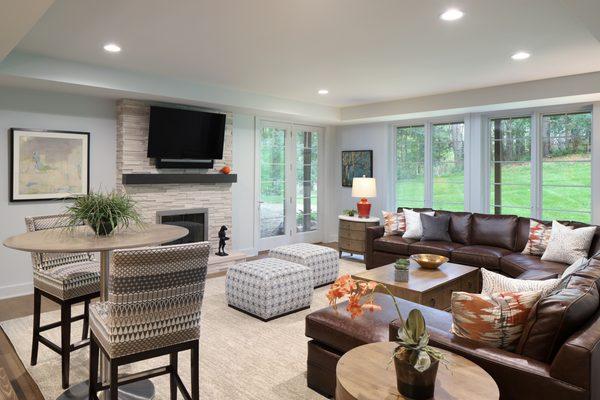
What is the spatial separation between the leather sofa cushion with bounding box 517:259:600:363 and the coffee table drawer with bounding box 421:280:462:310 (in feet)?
5.45

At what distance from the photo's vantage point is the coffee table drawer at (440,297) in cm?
360

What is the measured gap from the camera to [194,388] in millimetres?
2234

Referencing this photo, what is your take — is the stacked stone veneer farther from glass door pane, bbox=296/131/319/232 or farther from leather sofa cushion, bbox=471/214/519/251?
leather sofa cushion, bbox=471/214/519/251

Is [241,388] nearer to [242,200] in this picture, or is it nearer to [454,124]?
[242,200]

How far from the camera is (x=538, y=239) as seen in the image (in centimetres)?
472

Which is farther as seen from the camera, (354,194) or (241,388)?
(354,194)

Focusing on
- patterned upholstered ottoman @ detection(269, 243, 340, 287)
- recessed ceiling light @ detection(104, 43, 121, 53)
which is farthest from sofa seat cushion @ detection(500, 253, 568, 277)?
recessed ceiling light @ detection(104, 43, 121, 53)

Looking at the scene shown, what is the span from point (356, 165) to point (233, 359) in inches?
208

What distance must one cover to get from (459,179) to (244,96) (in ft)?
11.8

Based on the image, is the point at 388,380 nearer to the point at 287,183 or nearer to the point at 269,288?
the point at 269,288

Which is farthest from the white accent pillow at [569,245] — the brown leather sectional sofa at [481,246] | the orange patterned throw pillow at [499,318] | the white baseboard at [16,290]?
the white baseboard at [16,290]

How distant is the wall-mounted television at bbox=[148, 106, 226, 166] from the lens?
17.8 ft

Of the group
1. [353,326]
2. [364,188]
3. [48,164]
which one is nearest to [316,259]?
[364,188]

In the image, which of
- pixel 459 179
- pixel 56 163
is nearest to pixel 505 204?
pixel 459 179
